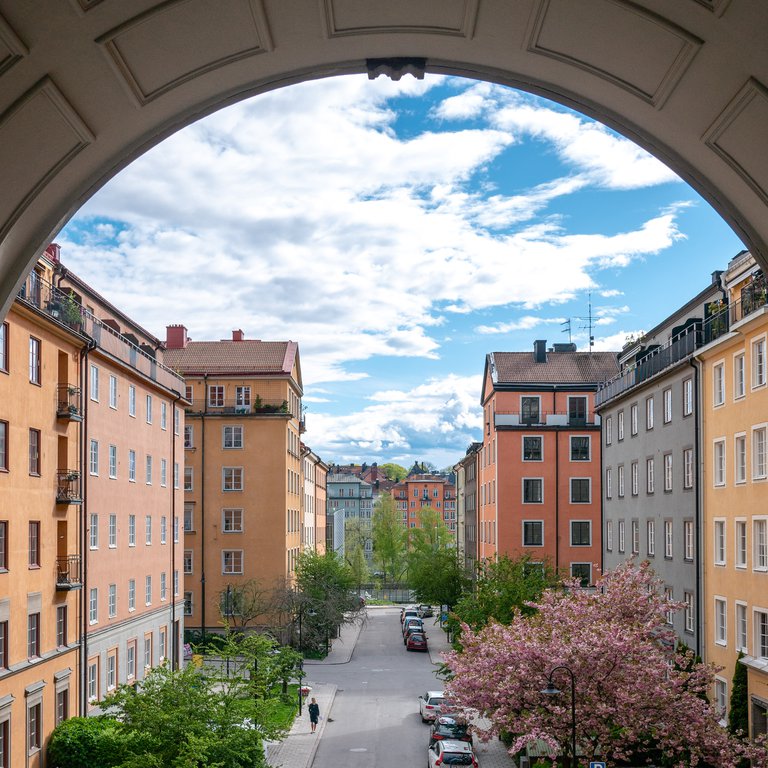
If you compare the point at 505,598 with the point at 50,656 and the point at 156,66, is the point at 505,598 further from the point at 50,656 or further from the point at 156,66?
the point at 156,66

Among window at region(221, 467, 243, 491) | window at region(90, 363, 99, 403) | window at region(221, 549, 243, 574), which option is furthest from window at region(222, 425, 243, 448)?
window at region(90, 363, 99, 403)

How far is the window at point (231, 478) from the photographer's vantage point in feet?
195

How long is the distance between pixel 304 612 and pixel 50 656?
87.3 ft

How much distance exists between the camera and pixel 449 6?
5.40 metres

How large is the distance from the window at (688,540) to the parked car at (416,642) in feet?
92.7

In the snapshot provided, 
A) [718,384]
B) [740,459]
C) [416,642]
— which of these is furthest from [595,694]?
[416,642]

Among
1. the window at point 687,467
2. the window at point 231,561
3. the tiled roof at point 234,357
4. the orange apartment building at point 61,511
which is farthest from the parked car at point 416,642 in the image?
the window at point 687,467

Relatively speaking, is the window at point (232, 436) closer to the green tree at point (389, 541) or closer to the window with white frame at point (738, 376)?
the window with white frame at point (738, 376)

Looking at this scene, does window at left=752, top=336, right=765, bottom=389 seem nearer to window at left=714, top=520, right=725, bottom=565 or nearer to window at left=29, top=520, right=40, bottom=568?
window at left=714, top=520, right=725, bottom=565

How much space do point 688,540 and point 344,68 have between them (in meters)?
32.1

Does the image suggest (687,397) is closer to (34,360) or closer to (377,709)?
(377,709)

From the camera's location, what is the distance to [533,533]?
61312 mm

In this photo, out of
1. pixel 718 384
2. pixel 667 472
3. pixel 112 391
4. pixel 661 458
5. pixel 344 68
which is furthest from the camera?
pixel 661 458

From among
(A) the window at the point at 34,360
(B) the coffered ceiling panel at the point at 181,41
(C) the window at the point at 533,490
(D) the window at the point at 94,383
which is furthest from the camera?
(C) the window at the point at 533,490
